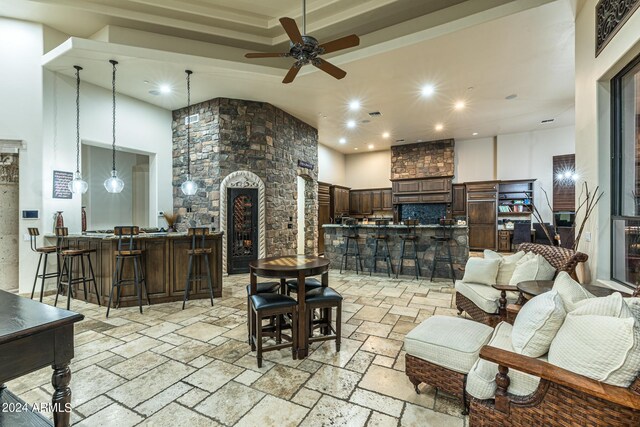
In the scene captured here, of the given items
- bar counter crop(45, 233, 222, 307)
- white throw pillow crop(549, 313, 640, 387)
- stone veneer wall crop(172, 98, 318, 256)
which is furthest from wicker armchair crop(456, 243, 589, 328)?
stone veneer wall crop(172, 98, 318, 256)

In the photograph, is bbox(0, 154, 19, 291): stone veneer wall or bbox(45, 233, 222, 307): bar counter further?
bbox(0, 154, 19, 291): stone veneer wall

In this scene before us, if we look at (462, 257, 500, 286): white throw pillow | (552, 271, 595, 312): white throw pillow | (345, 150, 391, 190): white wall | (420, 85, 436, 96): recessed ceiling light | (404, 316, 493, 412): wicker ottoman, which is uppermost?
(420, 85, 436, 96): recessed ceiling light

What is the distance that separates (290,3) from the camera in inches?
167

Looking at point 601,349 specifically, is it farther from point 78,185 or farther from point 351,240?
point 78,185

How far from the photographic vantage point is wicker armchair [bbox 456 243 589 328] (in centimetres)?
287

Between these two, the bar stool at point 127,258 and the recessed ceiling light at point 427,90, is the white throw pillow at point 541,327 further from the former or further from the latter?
the recessed ceiling light at point 427,90

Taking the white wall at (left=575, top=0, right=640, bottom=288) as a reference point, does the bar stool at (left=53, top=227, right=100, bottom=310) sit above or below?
below

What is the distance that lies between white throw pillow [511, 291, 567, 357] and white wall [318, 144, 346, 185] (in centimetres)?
800

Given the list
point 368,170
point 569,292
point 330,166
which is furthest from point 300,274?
point 368,170

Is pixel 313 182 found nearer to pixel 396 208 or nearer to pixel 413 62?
pixel 396 208

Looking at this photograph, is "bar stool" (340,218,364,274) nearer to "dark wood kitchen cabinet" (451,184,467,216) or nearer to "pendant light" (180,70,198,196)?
"pendant light" (180,70,198,196)

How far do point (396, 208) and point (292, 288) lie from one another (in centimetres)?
755

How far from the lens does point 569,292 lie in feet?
5.83

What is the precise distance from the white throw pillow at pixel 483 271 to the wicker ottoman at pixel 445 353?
1.35 m
